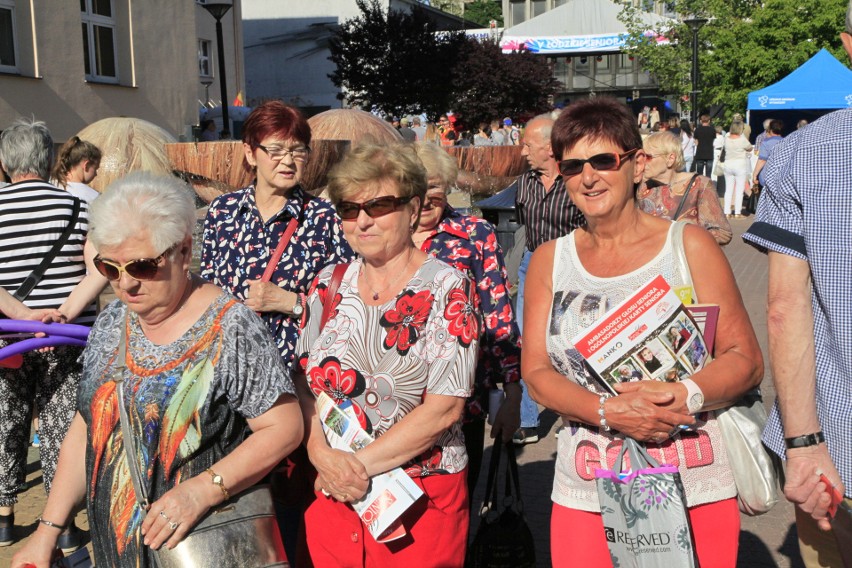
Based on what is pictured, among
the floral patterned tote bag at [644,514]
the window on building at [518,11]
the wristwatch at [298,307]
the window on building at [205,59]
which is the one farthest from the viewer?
the window on building at [518,11]

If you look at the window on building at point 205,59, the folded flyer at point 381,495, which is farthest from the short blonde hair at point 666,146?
the window on building at point 205,59

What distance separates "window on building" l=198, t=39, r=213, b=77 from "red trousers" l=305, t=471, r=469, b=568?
86.7 feet

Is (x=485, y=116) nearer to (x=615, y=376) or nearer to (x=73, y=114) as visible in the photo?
(x=73, y=114)

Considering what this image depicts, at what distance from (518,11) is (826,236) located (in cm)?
9159

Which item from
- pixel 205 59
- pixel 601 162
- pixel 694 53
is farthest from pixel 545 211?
pixel 205 59

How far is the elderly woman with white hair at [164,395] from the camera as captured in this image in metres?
2.72

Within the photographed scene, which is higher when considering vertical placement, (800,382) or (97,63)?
(97,63)

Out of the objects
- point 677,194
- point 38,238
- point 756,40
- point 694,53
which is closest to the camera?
point 38,238

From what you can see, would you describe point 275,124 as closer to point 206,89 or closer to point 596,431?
point 596,431

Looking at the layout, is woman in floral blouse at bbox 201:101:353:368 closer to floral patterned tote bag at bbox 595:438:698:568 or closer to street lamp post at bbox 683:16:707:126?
floral patterned tote bag at bbox 595:438:698:568

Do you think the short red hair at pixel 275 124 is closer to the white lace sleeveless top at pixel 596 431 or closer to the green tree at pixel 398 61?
the white lace sleeveless top at pixel 596 431

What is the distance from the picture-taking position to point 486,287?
4035 mm

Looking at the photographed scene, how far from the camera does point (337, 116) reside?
618 centimetres

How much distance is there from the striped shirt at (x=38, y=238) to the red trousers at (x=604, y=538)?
317cm
